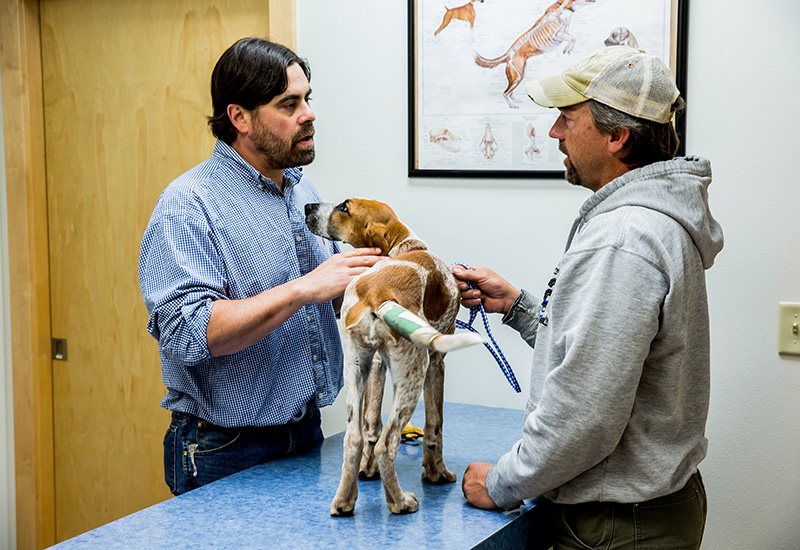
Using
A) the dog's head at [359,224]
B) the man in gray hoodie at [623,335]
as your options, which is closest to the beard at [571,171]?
the man in gray hoodie at [623,335]

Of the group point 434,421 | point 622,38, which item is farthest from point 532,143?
point 434,421

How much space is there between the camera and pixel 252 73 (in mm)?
1567

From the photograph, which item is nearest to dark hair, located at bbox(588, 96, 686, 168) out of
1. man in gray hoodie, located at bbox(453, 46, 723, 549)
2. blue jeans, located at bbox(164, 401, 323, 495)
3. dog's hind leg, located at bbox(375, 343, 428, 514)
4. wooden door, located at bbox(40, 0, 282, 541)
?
man in gray hoodie, located at bbox(453, 46, 723, 549)

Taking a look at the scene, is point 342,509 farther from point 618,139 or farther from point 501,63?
point 501,63

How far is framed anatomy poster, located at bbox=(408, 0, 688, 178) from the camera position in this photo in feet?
6.08

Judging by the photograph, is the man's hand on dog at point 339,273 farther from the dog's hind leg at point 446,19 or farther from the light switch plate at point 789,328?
the light switch plate at point 789,328

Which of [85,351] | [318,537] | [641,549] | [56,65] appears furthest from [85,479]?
[641,549]

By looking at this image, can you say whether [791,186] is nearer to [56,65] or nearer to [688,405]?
[688,405]

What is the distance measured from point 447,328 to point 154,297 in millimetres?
564

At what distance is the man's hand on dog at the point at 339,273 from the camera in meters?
1.37

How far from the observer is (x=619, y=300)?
Answer: 43.0 inches

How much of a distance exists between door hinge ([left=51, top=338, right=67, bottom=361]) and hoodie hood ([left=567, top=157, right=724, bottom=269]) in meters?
2.16

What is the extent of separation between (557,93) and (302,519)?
844mm

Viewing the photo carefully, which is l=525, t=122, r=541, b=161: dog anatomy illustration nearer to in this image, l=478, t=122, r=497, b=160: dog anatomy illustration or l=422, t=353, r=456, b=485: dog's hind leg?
l=478, t=122, r=497, b=160: dog anatomy illustration
